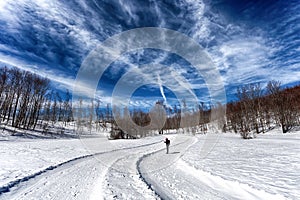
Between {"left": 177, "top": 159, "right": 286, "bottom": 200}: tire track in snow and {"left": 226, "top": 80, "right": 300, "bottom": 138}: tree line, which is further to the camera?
{"left": 226, "top": 80, "right": 300, "bottom": 138}: tree line

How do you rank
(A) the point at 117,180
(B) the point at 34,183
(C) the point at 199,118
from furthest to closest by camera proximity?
(C) the point at 199,118
(A) the point at 117,180
(B) the point at 34,183

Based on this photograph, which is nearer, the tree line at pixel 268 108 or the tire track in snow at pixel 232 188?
the tire track in snow at pixel 232 188

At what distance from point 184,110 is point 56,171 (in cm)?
6948

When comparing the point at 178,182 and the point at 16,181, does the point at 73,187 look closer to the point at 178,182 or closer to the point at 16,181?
the point at 16,181

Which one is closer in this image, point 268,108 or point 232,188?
point 232,188

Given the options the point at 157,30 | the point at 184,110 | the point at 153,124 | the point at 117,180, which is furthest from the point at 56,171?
the point at 184,110

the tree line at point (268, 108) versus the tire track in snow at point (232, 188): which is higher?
the tree line at point (268, 108)

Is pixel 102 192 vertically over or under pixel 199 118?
under

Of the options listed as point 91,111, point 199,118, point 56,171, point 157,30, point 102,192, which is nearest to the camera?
point 102,192

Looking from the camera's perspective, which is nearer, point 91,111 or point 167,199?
point 167,199

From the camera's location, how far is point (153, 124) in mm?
67312

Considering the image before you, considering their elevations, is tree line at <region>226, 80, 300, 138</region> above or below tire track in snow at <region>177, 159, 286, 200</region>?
above

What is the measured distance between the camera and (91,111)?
246 feet

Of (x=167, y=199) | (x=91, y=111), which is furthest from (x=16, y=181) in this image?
(x=91, y=111)
